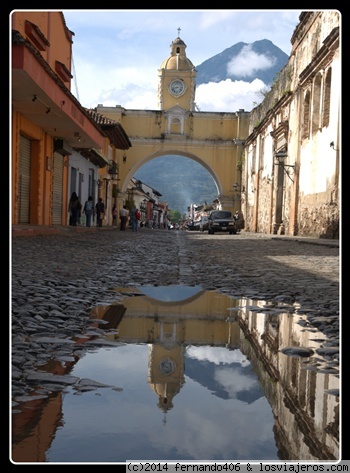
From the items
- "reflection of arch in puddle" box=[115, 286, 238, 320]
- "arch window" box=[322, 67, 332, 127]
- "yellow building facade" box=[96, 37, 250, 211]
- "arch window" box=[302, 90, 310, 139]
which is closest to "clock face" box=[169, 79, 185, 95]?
"yellow building facade" box=[96, 37, 250, 211]

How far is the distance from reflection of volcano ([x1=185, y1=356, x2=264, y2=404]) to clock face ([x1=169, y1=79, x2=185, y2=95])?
44.1m

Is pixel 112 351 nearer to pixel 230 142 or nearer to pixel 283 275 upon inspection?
pixel 283 275

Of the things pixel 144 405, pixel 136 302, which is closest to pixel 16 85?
pixel 136 302

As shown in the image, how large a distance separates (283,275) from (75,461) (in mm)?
5147

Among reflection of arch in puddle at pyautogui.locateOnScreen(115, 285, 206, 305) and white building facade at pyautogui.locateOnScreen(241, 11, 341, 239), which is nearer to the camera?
reflection of arch in puddle at pyautogui.locateOnScreen(115, 285, 206, 305)

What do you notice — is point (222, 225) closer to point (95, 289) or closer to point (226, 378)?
point (95, 289)

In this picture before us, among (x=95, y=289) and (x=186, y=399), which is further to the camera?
(x=95, y=289)

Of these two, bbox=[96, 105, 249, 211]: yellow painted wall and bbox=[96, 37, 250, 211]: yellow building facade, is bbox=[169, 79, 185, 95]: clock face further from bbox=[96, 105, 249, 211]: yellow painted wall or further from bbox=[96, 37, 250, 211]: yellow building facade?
bbox=[96, 105, 249, 211]: yellow painted wall

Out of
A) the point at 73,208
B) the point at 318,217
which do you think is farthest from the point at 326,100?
the point at 73,208

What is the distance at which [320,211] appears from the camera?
1728cm

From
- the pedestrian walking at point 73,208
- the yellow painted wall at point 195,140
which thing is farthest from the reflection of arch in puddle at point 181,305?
the yellow painted wall at point 195,140

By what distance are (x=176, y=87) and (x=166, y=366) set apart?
44.4 metres

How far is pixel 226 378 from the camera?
2.00m

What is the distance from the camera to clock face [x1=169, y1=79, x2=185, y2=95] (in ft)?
146
